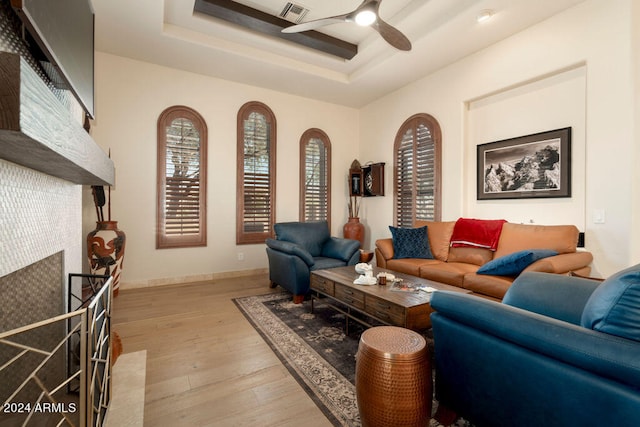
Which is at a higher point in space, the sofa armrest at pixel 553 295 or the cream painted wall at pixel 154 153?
the cream painted wall at pixel 154 153

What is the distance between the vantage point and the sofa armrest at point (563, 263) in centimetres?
238

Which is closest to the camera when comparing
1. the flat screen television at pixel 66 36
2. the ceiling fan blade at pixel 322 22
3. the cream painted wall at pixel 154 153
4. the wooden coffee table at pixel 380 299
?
the flat screen television at pixel 66 36

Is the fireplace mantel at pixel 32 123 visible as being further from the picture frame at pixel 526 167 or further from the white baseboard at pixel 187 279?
the picture frame at pixel 526 167

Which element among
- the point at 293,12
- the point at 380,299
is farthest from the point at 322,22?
the point at 380,299

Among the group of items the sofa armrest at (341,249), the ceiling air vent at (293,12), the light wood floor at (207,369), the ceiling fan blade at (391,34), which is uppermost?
the ceiling air vent at (293,12)

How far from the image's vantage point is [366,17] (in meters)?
2.54

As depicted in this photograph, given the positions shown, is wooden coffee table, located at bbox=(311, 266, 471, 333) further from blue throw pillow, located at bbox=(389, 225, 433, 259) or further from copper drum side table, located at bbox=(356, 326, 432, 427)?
blue throw pillow, located at bbox=(389, 225, 433, 259)

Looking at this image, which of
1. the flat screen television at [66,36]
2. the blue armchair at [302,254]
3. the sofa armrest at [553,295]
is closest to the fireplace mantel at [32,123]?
the flat screen television at [66,36]

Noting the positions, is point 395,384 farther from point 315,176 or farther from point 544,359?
point 315,176

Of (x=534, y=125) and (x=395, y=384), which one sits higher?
(x=534, y=125)

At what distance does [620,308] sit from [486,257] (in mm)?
2604

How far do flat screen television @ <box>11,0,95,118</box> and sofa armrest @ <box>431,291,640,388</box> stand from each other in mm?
1907

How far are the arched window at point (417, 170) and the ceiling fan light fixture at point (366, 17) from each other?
87.3 inches

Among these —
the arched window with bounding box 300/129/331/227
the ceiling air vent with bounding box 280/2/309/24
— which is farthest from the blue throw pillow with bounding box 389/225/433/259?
the ceiling air vent with bounding box 280/2/309/24
